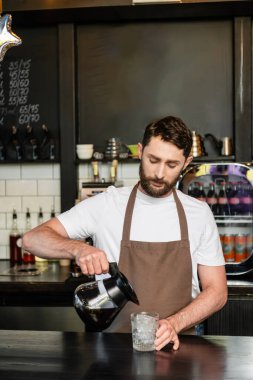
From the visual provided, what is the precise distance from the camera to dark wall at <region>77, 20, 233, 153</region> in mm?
4316

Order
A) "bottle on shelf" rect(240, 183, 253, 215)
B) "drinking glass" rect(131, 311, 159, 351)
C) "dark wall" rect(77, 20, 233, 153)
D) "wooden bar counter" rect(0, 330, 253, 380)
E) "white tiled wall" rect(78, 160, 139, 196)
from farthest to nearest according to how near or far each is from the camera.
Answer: "white tiled wall" rect(78, 160, 139, 196) → "dark wall" rect(77, 20, 233, 153) → "bottle on shelf" rect(240, 183, 253, 215) → "drinking glass" rect(131, 311, 159, 351) → "wooden bar counter" rect(0, 330, 253, 380)

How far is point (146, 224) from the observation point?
255 cm

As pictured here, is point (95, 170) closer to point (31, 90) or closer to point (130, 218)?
point (31, 90)

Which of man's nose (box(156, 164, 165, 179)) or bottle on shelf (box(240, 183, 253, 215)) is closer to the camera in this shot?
man's nose (box(156, 164, 165, 179))

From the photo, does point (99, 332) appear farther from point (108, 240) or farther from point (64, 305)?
point (64, 305)

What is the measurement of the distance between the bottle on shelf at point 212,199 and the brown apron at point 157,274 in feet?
4.83

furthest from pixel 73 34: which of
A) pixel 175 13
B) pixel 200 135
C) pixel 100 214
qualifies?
pixel 100 214

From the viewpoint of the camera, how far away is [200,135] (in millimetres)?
4262

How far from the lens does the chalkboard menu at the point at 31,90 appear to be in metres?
4.45

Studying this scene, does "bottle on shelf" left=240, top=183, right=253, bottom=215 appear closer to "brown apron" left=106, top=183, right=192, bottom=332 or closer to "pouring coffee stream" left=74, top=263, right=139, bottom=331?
"brown apron" left=106, top=183, right=192, bottom=332

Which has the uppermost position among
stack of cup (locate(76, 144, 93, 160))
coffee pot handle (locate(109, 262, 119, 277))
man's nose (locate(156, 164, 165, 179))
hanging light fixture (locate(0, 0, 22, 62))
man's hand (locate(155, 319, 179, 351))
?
hanging light fixture (locate(0, 0, 22, 62))

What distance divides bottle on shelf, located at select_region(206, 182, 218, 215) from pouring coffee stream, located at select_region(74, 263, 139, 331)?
2.02 metres

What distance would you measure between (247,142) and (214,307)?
2.00 m

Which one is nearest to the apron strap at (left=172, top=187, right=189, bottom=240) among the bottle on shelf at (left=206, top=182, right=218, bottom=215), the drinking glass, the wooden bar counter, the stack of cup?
the wooden bar counter
